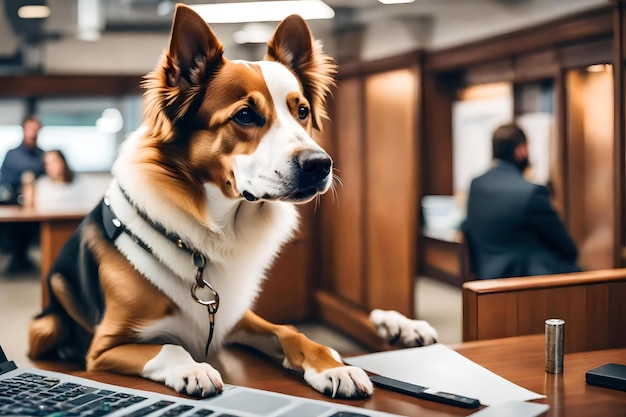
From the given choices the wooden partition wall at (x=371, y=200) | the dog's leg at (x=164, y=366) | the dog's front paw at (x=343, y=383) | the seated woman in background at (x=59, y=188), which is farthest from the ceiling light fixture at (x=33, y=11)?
the dog's front paw at (x=343, y=383)

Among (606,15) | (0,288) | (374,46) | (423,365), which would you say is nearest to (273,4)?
(374,46)

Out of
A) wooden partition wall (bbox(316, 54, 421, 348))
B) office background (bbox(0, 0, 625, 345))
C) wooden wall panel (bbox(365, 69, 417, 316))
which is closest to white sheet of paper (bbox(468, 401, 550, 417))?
office background (bbox(0, 0, 625, 345))

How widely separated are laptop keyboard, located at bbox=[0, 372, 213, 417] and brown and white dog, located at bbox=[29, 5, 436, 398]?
0.68 feet

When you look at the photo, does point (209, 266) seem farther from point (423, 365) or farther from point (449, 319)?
point (449, 319)

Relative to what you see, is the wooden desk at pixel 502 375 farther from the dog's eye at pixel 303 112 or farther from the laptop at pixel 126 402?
the dog's eye at pixel 303 112

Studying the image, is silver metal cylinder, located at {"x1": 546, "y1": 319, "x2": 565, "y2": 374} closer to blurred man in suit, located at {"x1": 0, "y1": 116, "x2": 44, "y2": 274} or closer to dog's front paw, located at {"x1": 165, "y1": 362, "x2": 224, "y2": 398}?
dog's front paw, located at {"x1": 165, "y1": 362, "x2": 224, "y2": 398}

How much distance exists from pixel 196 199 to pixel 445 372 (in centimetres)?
57

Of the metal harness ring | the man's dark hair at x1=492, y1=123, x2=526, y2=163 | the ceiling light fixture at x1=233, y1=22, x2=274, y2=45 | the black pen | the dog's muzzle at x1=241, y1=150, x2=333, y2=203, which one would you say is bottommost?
the black pen

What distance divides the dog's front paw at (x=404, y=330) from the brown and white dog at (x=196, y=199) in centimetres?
24

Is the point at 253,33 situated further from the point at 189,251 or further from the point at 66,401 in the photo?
the point at 66,401

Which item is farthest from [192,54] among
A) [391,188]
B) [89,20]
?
[89,20]

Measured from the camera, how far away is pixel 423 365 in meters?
1.30

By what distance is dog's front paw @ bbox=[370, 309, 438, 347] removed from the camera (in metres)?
1.54

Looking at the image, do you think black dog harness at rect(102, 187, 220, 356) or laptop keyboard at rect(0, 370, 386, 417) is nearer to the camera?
laptop keyboard at rect(0, 370, 386, 417)
